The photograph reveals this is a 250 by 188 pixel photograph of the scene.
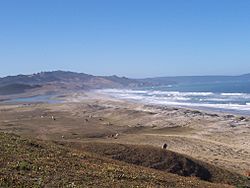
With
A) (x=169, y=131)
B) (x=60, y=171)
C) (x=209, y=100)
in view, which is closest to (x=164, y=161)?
(x=60, y=171)

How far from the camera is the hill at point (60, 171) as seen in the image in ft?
54.2

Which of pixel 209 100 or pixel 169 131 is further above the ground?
pixel 209 100

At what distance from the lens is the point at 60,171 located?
18.5m

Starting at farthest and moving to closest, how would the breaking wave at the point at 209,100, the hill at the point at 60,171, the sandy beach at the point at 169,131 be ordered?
the breaking wave at the point at 209,100 < the sandy beach at the point at 169,131 < the hill at the point at 60,171

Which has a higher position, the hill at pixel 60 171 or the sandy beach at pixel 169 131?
the hill at pixel 60 171

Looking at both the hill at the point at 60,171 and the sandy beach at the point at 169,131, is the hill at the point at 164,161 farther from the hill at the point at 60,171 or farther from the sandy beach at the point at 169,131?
the hill at the point at 60,171


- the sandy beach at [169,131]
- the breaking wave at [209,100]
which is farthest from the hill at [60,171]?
the breaking wave at [209,100]

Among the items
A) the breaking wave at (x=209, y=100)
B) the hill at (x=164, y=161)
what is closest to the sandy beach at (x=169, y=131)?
the hill at (x=164, y=161)

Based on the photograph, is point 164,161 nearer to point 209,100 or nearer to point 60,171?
point 60,171

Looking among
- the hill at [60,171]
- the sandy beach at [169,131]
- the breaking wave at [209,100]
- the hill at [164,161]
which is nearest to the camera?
the hill at [60,171]

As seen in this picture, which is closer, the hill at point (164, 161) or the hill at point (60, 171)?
the hill at point (60, 171)

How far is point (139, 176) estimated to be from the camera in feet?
66.4

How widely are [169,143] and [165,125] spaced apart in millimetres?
15648

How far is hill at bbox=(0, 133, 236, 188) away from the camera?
54.2 ft
